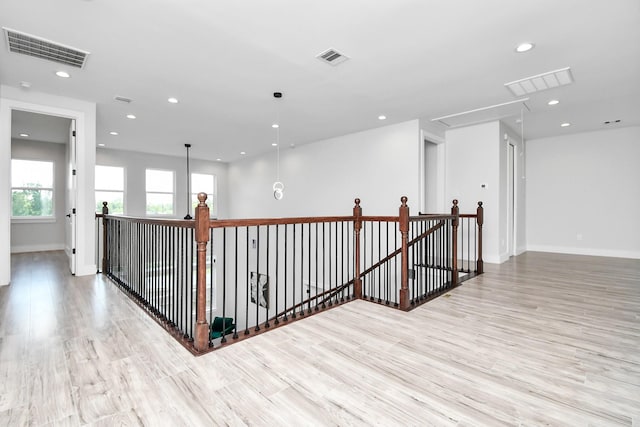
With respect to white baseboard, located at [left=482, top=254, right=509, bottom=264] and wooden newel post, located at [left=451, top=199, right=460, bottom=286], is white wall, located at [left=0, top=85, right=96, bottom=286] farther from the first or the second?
white baseboard, located at [left=482, top=254, right=509, bottom=264]

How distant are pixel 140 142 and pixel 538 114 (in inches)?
330

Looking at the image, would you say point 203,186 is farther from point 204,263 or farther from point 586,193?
point 586,193

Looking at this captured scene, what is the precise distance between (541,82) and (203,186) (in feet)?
30.2

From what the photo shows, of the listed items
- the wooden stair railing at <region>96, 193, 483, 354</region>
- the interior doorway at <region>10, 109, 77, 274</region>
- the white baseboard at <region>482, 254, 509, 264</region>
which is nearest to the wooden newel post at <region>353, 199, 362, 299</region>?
the wooden stair railing at <region>96, 193, 483, 354</region>

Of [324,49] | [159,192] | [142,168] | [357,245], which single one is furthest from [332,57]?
[159,192]

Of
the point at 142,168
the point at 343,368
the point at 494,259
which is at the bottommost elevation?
the point at 343,368

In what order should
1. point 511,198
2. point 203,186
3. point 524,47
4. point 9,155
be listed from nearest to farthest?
point 524,47 → point 9,155 → point 511,198 → point 203,186

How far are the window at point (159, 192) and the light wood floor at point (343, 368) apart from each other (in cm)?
603

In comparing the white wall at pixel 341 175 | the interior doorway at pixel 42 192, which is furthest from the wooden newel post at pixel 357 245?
the interior doorway at pixel 42 192

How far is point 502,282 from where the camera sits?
409cm

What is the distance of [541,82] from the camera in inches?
149

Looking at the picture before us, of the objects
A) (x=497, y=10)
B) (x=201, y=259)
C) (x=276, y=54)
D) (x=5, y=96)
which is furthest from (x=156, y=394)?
(x=5, y=96)

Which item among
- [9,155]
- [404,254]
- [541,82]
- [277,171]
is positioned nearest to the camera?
[404,254]

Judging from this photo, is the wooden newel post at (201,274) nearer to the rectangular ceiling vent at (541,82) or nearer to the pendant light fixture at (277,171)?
the pendant light fixture at (277,171)
